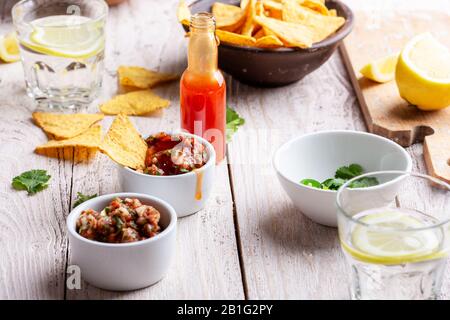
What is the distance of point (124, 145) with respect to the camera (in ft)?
6.97

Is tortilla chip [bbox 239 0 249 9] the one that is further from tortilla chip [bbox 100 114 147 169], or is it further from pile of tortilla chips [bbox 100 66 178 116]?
tortilla chip [bbox 100 114 147 169]

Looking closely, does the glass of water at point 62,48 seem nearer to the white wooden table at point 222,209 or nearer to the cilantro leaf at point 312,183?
the white wooden table at point 222,209

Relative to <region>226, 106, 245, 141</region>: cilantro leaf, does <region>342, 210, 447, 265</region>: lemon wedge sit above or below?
above

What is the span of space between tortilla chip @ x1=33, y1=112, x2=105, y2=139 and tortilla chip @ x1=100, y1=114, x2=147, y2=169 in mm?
385

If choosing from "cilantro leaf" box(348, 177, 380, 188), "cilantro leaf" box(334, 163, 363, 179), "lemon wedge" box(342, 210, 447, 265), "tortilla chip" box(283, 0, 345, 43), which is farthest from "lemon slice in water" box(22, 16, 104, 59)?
"lemon wedge" box(342, 210, 447, 265)

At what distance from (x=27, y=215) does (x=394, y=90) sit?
1252mm

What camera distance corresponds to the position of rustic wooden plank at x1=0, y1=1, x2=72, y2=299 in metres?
1.90

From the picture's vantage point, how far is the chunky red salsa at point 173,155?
210cm

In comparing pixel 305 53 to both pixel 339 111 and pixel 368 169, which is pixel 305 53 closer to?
pixel 339 111

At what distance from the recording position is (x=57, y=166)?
2385 millimetres

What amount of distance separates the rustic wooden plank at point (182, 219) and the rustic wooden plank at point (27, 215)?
6 centimetres

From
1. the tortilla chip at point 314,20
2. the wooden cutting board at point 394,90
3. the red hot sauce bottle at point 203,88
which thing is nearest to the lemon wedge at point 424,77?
the wooden cutting board at point 394,90

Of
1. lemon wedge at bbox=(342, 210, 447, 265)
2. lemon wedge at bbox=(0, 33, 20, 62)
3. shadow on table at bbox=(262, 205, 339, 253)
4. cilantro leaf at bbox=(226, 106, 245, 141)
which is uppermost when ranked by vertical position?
lemon wedge at bbox=(342, 210, 447, 265)
